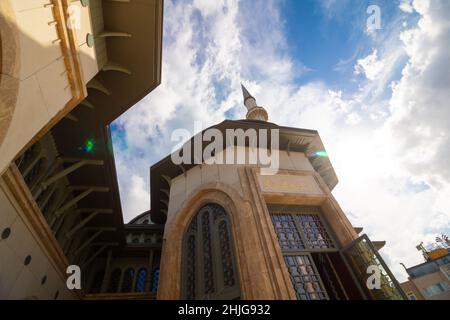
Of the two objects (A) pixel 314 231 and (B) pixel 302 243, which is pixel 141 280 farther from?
(A) pixel 314 231

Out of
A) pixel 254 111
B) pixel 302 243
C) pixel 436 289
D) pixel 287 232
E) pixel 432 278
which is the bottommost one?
pixel 302 243

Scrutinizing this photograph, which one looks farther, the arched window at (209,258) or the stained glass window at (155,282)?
the stained glass window at (155,282)

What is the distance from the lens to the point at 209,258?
7.57 meters

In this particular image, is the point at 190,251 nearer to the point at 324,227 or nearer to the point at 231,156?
the point at 231,156

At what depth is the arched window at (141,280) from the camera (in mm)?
12359

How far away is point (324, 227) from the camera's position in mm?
8523

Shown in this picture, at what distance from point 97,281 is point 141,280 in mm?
2340

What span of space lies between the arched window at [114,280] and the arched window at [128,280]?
0.30 metres

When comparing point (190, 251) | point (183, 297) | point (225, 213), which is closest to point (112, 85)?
point (225, 213)

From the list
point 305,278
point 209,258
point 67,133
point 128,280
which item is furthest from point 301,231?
point 128,280

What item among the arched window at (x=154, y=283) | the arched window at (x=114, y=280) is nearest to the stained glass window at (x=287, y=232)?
the arched window at (x=154, y=283)

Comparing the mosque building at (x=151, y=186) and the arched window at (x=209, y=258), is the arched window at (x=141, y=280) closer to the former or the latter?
the mosque building at (x=151, y=186)
